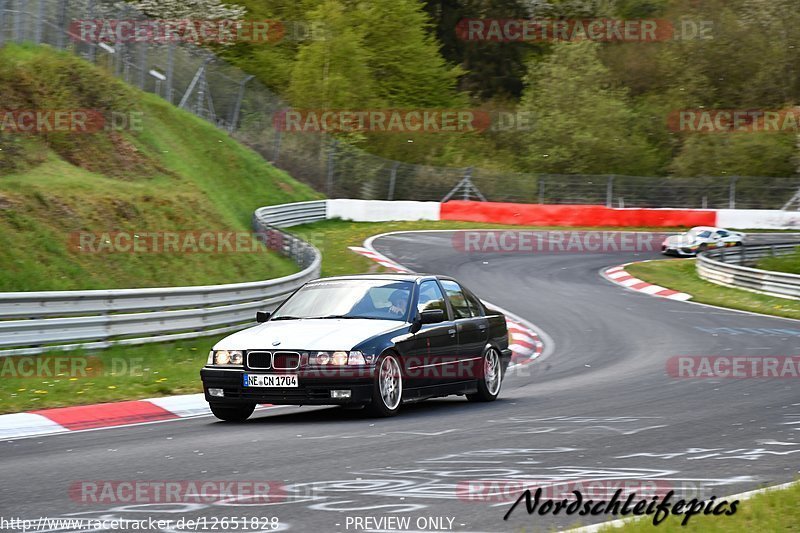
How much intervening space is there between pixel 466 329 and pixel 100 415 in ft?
12.7

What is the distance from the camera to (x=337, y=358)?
32.9ft

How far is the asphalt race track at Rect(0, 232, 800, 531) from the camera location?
620 centimetres

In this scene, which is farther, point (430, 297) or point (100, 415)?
point (430, 297)

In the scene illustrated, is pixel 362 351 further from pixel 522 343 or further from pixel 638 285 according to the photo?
pixel 638 285

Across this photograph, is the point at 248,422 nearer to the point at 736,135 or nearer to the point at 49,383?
the point at 49,383

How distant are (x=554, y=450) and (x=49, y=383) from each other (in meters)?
6.40

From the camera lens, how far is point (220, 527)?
5.66m

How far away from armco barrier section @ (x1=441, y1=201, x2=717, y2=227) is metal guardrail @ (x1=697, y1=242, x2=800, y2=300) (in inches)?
379

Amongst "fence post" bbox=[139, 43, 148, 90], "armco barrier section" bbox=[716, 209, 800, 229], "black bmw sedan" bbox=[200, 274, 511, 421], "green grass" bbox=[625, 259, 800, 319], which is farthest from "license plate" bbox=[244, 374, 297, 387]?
"armco barrier section" bbox=[716, 209, 800, 229]

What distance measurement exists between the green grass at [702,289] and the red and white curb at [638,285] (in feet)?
0.90

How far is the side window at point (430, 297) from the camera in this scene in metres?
11.5

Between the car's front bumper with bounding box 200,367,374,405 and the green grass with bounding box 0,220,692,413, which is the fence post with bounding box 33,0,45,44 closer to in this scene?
the green grass with bounding box 0,220,692,413

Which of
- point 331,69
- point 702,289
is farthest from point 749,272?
point 331,69

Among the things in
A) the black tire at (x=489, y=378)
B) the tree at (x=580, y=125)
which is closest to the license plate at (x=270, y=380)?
the black tire at (x=489, y=378)
